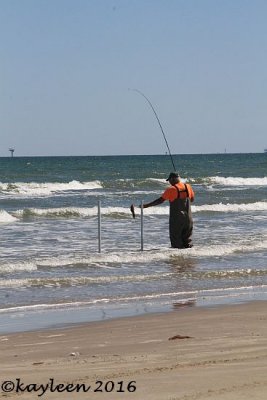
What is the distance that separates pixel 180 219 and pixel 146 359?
26.9ft

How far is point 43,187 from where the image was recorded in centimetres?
4197

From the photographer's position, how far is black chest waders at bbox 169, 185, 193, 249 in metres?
14.1

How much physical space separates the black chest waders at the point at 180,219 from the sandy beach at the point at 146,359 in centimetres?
546

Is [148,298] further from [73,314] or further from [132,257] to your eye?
[132,257]

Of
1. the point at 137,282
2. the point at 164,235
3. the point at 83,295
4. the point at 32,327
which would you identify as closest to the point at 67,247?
the point at 164,235

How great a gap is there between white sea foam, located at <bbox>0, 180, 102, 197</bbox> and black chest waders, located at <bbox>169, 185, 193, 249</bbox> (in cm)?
2273

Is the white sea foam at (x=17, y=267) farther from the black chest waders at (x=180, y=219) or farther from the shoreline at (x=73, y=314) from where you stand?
the shoreline at (x=73, y=314)

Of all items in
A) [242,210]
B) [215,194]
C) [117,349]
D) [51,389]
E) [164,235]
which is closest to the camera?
[51,389]

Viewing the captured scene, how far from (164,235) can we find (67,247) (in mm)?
2952

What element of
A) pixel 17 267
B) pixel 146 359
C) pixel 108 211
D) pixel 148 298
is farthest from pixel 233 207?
pixel 146 359

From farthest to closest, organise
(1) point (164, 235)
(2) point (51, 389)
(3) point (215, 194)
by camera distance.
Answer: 1. (3) point (215, 194)
2. (1) point (164, 235)
3. (2) point (51, 389)

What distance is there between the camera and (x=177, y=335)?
7.14 m

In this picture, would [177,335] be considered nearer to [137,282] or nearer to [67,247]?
[137,282]

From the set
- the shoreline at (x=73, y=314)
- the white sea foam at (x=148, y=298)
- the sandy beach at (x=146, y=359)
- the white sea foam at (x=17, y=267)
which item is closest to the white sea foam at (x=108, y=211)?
the white sea foam at (x=17, y=267)
